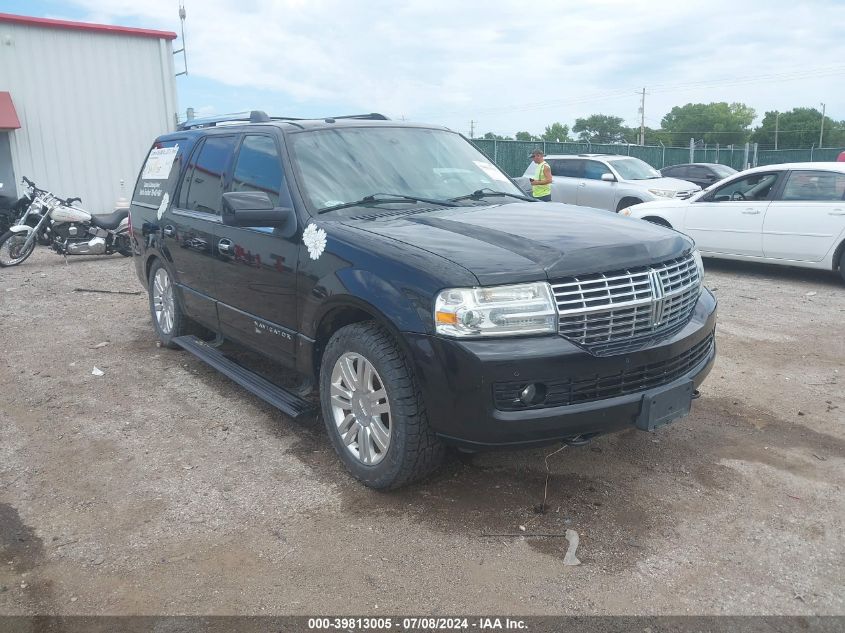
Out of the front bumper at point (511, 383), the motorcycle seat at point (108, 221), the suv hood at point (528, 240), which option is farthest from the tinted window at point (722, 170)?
the front bumper at point (511, 383)

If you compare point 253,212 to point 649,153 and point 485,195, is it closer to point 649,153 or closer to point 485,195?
point 485,195

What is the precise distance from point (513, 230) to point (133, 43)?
1575 centimetres

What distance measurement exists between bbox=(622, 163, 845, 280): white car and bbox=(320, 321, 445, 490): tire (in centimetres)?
728

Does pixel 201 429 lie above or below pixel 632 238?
below

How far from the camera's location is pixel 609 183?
14281 mm

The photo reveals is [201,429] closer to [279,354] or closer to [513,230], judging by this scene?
[279,354]

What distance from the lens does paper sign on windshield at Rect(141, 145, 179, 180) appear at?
578 centimetres

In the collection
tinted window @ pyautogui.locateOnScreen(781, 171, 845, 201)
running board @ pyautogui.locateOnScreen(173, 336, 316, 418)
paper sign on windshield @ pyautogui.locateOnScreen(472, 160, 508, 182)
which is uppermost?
paper sign on windshield @ pyautogui.locateOnScreen(472, 160, 508, 182)

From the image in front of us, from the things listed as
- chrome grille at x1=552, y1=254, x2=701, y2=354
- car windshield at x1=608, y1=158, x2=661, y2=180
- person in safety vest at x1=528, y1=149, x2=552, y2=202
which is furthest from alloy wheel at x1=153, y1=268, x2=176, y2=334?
car windshield at x1=608, y1=158, x2=661, y2=180

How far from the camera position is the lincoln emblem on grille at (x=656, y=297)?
130 inches

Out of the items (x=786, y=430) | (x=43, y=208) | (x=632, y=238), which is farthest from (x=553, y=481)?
(x=43, y=208)

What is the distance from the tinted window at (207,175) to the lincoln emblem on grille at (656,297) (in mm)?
2883

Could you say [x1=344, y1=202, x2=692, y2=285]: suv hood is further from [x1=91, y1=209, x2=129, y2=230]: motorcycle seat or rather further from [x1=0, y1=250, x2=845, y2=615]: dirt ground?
[x1=91, y1=209, x2=129, y2=230]: motorcycle seat

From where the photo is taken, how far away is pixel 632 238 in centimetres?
350
